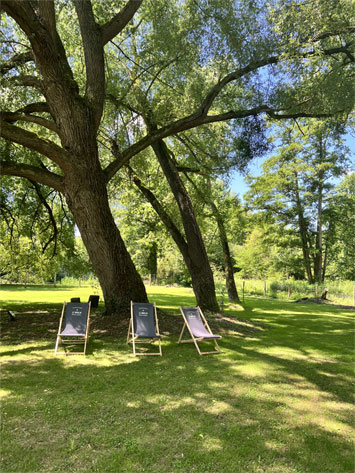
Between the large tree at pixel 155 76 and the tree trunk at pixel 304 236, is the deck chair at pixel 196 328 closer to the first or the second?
the large tree at pixel 155 76

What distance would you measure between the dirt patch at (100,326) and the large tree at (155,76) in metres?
0.54

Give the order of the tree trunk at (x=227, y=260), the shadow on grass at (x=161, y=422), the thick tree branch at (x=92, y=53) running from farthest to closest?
the tree trunk at (x=227, y=260) < the thick tree branch at (x=92, y=53) < the shadow on grass at (x=161, y=422)

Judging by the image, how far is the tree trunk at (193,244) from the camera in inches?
400

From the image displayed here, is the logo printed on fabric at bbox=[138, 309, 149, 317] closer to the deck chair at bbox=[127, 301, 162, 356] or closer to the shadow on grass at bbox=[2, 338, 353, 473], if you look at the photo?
the deck chair at bbox=[127, 301, 162, 356]

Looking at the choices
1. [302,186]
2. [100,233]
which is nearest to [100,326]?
[100,233]

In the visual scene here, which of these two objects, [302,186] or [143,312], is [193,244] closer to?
[143,312]

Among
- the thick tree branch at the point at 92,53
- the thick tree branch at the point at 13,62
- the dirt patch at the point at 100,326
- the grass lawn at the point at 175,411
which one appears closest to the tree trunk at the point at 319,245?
the dirt patch at the point at 100,326

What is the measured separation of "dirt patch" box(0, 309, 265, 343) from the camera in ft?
22.7

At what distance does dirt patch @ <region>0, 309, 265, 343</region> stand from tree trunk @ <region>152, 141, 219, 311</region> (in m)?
1.09

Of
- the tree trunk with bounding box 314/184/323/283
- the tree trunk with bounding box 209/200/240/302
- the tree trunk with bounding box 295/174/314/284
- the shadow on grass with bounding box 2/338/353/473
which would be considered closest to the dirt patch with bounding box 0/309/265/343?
the shadow on grass with bounding box 2/338/353/473

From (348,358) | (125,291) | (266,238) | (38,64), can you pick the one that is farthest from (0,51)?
(266,238)

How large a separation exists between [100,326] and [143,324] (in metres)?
1.64

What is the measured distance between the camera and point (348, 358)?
6047 millimetres

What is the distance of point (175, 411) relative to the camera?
3.47 metres
